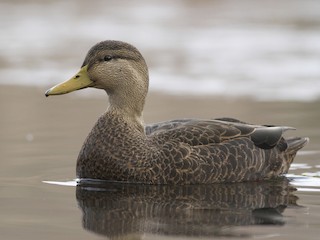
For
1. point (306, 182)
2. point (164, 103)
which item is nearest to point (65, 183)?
point (306, 182)

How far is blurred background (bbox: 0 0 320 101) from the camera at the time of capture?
58.8 ft

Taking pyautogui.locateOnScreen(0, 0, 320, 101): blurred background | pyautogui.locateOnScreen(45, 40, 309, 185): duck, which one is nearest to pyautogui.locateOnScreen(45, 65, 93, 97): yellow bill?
pyautogui.locateOnScreen(45, 40, 309, 185): duck

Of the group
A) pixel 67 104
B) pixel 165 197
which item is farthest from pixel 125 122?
pixel 67 104

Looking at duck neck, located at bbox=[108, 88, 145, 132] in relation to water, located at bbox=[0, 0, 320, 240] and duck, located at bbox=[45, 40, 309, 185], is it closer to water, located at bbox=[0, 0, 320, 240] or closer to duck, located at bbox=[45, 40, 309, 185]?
duck, located at bbox=[45, 40, 309, 185]

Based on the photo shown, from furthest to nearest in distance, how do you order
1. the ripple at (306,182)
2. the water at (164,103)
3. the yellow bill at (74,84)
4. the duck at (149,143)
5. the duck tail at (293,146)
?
the duck tail at (293,146)
the yellow bill at (74,84)
the duck at (149,143)
the ripple at (306,182)
the water at (164,103)

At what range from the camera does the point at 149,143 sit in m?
10.2

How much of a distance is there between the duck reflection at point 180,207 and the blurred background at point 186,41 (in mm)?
6354

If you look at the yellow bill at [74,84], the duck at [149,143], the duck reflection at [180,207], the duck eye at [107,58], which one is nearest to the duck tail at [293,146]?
the duck at [149,143]

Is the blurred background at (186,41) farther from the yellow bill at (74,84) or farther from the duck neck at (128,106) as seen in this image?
the yellow bill at (74,84)

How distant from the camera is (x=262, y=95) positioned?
1623 centimetres

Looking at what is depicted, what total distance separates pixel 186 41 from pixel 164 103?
7964 millimetres

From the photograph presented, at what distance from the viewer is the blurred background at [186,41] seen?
1792 centimetres

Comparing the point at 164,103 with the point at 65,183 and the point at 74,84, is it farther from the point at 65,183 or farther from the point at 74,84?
the point at 65,183

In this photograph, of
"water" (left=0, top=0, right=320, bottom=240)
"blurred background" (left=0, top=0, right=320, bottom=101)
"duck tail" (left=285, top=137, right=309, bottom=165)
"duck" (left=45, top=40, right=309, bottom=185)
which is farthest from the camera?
"blurred background" (left=0, top=0, right=320, bottom=101)
